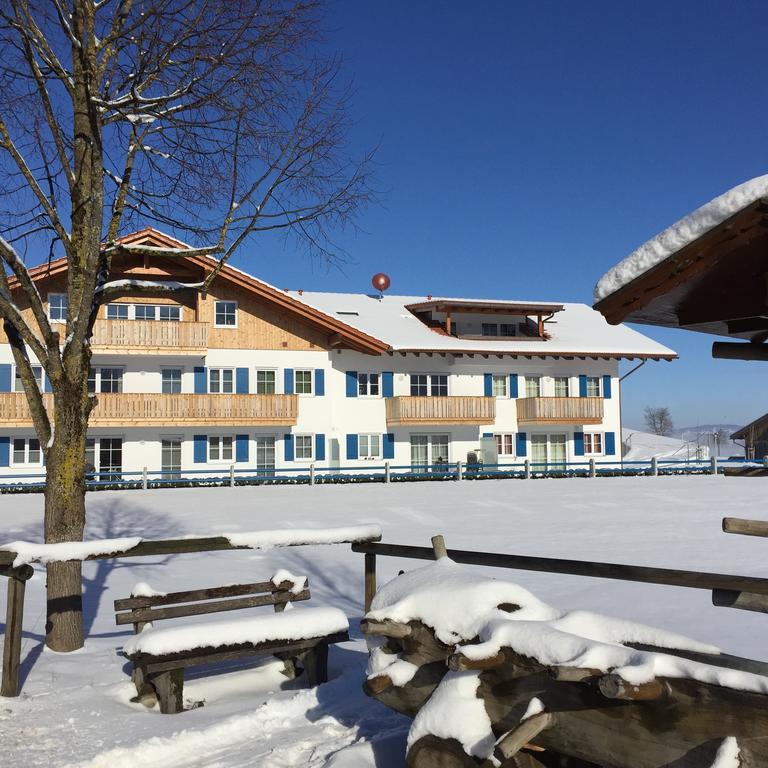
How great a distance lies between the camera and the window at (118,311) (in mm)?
32062

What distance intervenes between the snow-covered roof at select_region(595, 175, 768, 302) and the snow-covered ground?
3.15m

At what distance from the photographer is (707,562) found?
13727mm

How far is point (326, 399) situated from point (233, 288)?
5996mm

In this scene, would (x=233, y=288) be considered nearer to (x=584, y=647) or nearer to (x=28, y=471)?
(x=28, y=471)

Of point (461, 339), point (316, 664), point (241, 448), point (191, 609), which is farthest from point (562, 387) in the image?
point (191, 609)

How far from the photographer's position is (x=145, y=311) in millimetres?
32656

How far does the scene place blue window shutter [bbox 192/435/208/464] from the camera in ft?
106

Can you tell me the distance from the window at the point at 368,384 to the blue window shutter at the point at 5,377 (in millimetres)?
13749

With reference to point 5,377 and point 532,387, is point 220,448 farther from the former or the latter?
point 532,387

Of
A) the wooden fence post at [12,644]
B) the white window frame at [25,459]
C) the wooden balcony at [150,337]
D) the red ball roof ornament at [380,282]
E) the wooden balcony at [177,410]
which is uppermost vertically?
the red ball roof ornament at [380,282]

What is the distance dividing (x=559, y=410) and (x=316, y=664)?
103 ft

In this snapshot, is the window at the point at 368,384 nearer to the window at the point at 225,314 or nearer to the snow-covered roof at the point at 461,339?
the snow-covered roof at the point at 461,339

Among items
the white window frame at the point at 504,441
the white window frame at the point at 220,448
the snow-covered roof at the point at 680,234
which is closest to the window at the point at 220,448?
the white window frame at the point at 220,448

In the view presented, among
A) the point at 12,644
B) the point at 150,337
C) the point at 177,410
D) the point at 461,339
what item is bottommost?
the point at 12,644
